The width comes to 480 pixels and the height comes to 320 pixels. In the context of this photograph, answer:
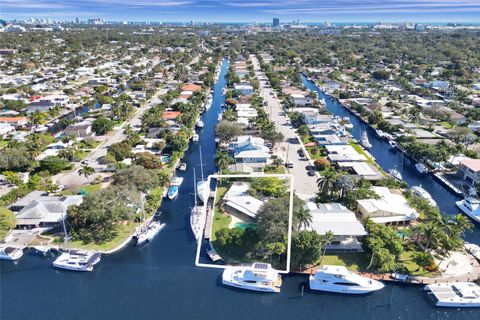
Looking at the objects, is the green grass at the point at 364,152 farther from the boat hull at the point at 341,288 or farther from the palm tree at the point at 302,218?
the boat hull at the point at 341,288

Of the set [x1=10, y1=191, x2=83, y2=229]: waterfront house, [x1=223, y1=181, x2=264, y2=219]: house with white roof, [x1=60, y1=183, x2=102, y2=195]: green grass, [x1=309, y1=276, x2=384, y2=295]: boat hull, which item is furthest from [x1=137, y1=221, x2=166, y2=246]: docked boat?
[x1=309, y1=276, x2=384, y2=295]: boat hull

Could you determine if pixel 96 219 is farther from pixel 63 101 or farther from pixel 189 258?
pixel 63 101

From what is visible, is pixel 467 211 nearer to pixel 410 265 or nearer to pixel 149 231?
pixel 410 265

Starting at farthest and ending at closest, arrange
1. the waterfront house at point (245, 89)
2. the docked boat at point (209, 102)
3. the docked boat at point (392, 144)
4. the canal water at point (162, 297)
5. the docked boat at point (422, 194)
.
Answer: the waterfront house at point (245, 89), the docked boat at point (209, 102), the docked boat at point (392, 144), the docked boat at point (422, 194), the canal water at point (162, 297)

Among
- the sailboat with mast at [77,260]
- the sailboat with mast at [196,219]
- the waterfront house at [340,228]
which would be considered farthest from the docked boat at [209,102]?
the sailboat with mast at [77,260]

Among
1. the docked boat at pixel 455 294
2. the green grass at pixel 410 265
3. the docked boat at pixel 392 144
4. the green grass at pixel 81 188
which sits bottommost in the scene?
the docked boat at pixel 455 294

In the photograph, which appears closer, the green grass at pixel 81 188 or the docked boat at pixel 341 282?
the docked boat at pixel 341 282
